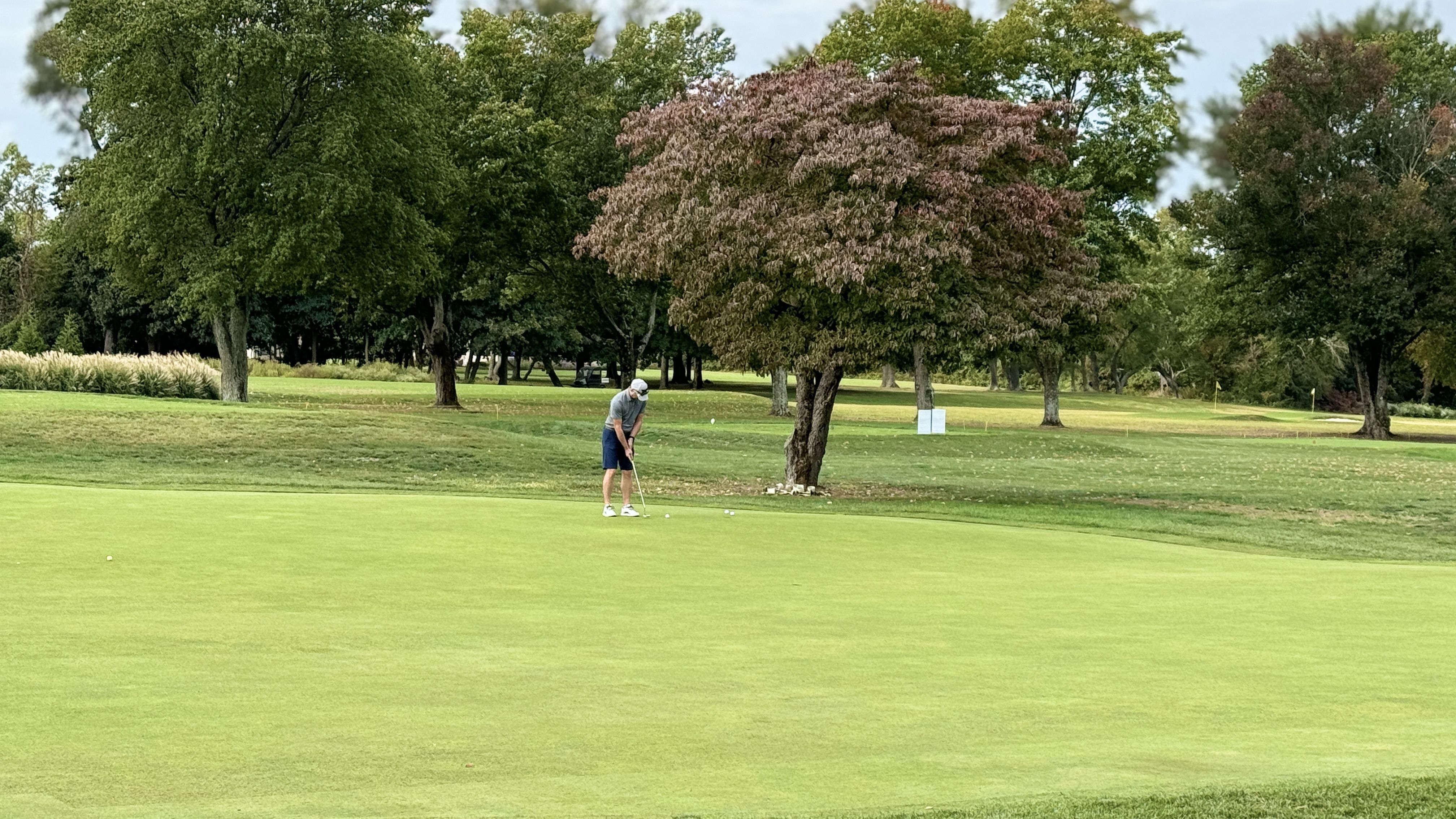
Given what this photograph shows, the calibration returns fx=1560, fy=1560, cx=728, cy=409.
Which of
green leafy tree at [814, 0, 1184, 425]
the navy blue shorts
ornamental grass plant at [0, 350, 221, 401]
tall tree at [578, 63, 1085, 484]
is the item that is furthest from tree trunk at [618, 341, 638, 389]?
the navy blue shorts

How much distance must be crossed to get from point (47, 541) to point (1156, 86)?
5804cm

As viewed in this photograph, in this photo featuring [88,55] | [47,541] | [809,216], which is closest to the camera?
[47,541]

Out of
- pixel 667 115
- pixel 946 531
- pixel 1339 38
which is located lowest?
pixel 946 531

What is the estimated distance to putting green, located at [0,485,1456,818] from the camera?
7008mm

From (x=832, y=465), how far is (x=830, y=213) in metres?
13.7

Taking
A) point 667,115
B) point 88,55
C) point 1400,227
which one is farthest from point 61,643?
point 1400,227

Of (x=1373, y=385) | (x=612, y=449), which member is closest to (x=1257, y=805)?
(x=612, y=449)

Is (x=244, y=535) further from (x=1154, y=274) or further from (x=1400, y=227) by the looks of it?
(x=1154, y=274)

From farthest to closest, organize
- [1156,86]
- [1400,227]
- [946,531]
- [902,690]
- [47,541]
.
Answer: [1156,86], [1400,227], [946,531], [47,541], [902,690]

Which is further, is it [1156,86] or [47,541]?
[1156,86]

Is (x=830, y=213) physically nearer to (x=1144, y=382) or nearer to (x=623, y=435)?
(x=623, y=435)

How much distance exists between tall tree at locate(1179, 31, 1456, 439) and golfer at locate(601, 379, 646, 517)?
45999 millimetres

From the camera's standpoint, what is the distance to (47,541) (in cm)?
1504

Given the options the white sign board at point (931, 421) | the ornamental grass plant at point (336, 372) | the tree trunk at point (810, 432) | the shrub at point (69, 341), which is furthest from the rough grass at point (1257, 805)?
the ornamental grass plant at point (336, 372)
